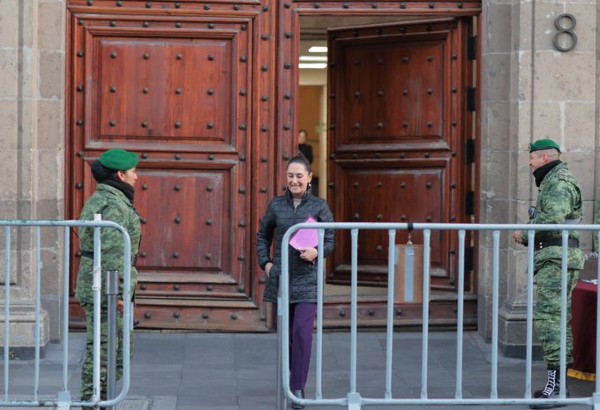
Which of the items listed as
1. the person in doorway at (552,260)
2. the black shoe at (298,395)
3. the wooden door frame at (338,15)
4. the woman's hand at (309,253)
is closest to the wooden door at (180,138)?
the wooden door frame at (338,15)

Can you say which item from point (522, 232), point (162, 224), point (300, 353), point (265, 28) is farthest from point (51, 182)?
point (522, 232)

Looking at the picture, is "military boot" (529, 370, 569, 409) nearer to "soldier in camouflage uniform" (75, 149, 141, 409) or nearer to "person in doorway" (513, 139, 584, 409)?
"person in doorway" (513, 139, 584, 409)

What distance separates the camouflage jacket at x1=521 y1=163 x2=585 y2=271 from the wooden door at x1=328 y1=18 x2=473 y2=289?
237 centimetres

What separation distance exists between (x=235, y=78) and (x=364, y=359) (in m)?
2.53

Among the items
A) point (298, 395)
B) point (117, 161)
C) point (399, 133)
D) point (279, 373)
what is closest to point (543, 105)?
point (399, 133)

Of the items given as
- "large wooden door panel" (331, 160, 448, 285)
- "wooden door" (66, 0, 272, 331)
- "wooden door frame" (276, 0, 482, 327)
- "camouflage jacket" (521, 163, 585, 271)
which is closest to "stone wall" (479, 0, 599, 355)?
"wooden door frame" (276, 0, 482, 327)

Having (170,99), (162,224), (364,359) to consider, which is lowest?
(364,359)

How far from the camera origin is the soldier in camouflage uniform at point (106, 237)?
8.19 metres

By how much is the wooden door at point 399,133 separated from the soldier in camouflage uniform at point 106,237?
3.89 meters

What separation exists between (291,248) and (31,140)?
273 centimetres

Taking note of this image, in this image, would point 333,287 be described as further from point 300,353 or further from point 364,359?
point 300,353

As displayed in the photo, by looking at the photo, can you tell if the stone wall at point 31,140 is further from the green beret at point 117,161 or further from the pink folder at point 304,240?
the pink folder at point 304,240

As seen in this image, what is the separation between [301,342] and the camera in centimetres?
903

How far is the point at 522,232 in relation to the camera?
907cm
